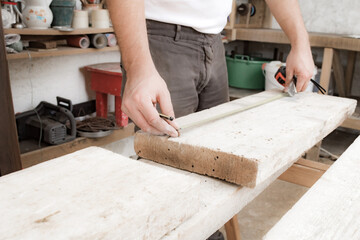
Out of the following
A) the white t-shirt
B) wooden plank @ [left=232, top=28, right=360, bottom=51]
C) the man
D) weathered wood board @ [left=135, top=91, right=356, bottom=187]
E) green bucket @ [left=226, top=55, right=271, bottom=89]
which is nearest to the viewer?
weathered wood board @ [left=135, top=91, right=356, bottom=187]

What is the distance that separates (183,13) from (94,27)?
4.15 feet

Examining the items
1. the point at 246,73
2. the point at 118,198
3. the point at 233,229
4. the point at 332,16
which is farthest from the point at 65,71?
the point at 332,16

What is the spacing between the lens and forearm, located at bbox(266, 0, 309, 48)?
1284 millimetres

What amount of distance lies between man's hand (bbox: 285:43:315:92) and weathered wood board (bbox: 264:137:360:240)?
19.7 inches

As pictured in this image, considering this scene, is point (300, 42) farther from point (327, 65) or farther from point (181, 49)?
point (327, 65)

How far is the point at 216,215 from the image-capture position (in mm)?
640

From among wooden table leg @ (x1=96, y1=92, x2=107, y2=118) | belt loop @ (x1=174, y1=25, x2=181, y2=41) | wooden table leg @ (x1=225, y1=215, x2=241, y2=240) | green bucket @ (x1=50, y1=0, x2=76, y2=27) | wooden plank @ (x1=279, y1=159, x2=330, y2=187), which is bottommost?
wooden table leg @ (x1=225, y1=215, x2=241, y2=240)

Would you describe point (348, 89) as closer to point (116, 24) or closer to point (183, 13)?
point (183, 13)

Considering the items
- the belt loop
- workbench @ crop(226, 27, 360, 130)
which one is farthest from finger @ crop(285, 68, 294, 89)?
workbench @ crop(226, 27, 360, 130)

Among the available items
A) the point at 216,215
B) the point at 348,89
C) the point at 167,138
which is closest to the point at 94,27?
the point at 167,138

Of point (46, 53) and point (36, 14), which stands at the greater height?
point (36, 14)

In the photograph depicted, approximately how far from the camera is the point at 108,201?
21.3 inches

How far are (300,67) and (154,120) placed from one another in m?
0.69

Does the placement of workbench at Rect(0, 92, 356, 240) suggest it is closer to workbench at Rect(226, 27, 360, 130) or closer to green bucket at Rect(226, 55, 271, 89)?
workbench at Rect(226, 27, 360, 130)
